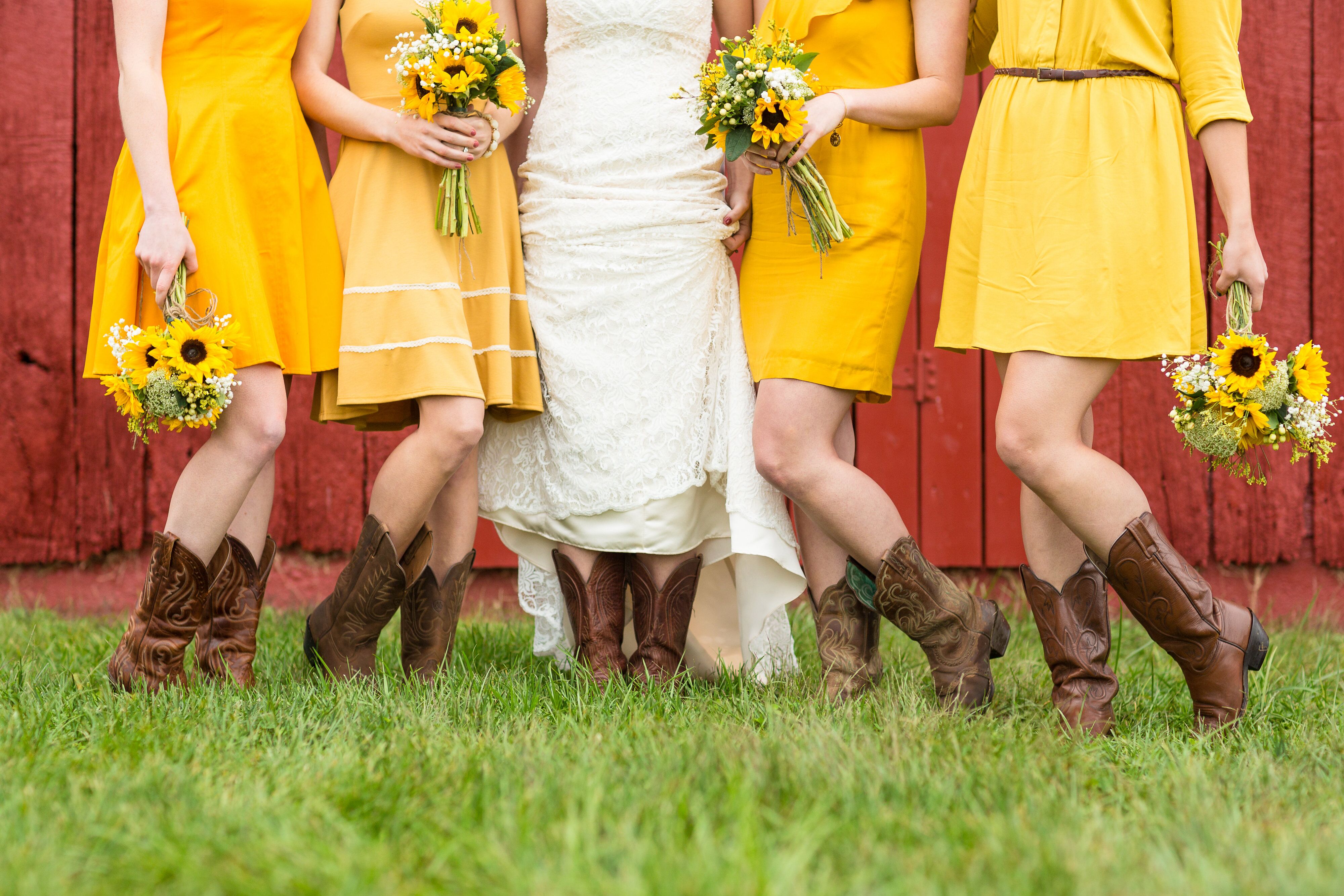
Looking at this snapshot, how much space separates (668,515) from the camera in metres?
2.69

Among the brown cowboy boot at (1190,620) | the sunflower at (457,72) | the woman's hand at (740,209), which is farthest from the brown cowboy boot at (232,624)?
the brown cowboy boot at (1190,620)

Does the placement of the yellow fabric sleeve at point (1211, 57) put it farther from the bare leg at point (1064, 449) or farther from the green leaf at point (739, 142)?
the green leaf at point (739, 142)

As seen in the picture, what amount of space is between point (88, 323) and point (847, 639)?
9.16 ft

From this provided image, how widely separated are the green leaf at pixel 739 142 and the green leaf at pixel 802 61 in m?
0.16

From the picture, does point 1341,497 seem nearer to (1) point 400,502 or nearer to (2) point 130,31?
(1) point 400,502

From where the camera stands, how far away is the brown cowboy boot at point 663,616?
108 inches

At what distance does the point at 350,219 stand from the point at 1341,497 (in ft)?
11.2

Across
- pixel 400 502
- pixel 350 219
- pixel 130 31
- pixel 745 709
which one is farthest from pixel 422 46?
pixel 745 709

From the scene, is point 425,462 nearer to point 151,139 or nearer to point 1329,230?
point 151,139

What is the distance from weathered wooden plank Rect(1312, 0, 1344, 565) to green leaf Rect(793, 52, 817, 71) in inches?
95.7

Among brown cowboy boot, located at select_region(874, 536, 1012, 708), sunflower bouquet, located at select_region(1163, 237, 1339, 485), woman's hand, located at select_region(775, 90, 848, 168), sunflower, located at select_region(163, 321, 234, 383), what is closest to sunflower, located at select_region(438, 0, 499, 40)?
woman's hand, located at select_region(775, 90, 848, 168)

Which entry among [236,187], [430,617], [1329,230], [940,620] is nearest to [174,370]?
[236,187]

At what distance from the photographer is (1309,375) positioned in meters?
2.20

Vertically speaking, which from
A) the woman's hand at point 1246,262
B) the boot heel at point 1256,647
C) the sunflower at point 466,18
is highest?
the sunflower at point 466,18
